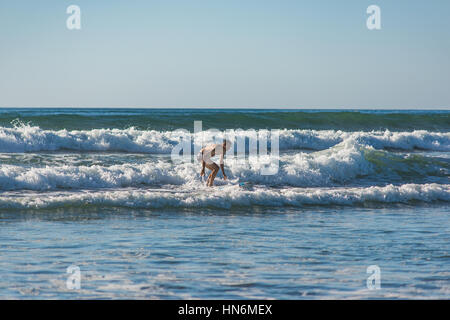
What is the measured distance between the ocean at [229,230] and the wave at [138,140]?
4.51 metres

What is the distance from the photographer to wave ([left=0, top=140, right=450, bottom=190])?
15.2 metres

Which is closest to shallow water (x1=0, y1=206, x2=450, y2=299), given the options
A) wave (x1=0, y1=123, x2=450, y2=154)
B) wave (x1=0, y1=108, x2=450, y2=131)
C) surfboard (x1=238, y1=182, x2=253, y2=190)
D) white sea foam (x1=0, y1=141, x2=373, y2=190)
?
white sea foam (x1=0, y1=141, x2=373, y2=190)

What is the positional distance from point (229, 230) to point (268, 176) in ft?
24.9

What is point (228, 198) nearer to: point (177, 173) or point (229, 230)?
point (229, 230)

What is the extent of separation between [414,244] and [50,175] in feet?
31.1

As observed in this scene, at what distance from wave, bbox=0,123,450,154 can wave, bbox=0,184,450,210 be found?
36.4 ft

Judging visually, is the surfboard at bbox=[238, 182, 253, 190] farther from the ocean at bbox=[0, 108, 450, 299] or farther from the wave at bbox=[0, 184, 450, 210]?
the wave at bbox=[0, 184, 450, 210]

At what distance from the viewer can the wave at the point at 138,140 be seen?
2442 cm

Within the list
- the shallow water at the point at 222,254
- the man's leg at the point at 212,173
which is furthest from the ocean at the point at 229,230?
the man's leg at the point at 212,173

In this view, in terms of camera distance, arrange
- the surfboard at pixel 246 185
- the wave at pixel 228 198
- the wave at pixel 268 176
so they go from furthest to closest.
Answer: the surfboard at pixel 246 185
the wave at pixel 268 176
the wave at pixel 228 198

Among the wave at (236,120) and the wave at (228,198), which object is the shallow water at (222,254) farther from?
the wave at (236,120)

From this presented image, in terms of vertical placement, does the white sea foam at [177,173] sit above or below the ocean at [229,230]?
above
